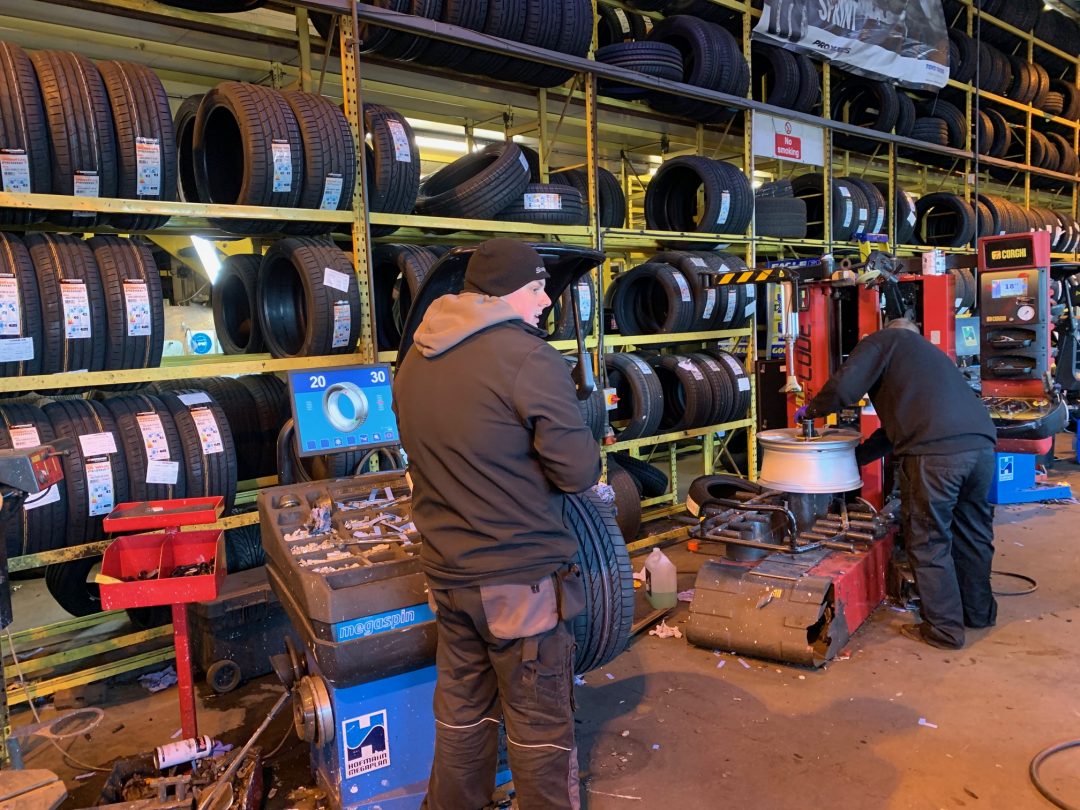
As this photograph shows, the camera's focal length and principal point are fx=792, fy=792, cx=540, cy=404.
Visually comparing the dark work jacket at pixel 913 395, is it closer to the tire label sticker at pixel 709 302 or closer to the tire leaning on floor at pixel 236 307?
the tire label sticker at pixel 709 302

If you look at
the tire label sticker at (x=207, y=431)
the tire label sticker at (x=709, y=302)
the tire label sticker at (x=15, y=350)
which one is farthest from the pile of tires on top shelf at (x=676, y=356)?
the tire label sticker at (x=15, y=350)

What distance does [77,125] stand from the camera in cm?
338

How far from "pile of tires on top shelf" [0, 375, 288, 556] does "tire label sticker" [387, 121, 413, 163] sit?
1.66m

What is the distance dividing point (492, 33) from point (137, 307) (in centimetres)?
269

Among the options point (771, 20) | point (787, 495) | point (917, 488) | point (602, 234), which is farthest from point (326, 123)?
point (771, 20)

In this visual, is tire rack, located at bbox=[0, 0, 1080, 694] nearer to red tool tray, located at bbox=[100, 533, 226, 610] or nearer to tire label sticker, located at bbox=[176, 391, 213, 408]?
tire label sticker, located at bbox=[176, 391, 213, 408]

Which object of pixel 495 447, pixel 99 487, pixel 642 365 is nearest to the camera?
pixel 495 447

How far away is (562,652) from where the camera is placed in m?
2.34

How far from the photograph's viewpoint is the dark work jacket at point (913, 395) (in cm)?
408

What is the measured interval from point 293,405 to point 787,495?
2864 millimetres

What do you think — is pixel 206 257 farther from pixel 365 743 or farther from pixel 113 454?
pixel 365 743

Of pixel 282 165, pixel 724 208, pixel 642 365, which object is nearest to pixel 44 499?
pixel 282 165

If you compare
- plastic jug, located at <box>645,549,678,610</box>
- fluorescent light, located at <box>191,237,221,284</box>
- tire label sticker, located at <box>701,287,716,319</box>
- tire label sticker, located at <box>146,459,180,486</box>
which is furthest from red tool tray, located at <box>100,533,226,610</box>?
tire label sticker, located at <box>701,287,716,319</box>

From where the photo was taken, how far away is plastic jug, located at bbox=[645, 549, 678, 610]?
4703 mm
